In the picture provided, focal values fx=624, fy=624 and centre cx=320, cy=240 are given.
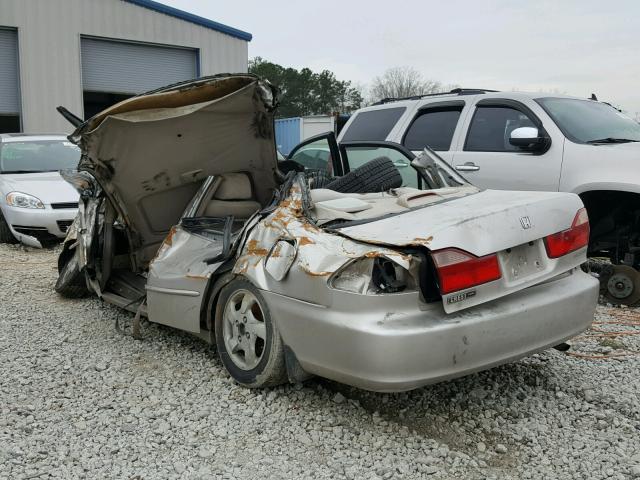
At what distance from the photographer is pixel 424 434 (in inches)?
121

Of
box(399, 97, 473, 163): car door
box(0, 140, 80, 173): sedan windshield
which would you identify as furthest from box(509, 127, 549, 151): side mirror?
box(0, 140, 80, 173): sedan windshield

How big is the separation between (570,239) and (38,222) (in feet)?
23.7

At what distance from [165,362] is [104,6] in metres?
15.2

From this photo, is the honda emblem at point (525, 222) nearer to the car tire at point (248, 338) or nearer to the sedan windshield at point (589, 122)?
the car tire at point (248, 338)

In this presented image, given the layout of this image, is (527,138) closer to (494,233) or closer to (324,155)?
(324,155)

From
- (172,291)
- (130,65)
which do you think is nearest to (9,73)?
(130,65)

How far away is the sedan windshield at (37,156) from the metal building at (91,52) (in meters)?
6.74

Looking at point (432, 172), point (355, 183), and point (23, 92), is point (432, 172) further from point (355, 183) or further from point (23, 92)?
point (23, 92)

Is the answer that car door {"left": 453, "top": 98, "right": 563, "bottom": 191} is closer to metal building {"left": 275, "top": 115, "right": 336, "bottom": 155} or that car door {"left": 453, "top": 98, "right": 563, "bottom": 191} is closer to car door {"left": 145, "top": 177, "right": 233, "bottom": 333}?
car door {"left": 145, "top": 177, "right": 233, "bottom": 333}

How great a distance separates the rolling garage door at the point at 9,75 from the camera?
51.2ft

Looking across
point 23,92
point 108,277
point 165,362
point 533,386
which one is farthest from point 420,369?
point 23,92

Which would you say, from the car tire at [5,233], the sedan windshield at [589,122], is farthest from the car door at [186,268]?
the car tire at [5,233]

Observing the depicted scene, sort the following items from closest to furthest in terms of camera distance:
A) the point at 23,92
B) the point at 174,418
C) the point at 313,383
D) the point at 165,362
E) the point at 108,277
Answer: the point at 174,418
the point at 313,383
the point at 165,362
the point at 108,277
the point at 23,92

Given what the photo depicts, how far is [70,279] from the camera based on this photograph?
557cm
